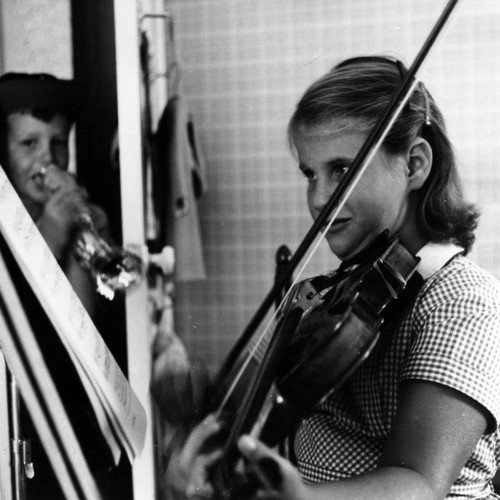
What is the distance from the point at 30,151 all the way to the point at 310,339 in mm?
578

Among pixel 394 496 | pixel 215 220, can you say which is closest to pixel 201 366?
pixel 394 496

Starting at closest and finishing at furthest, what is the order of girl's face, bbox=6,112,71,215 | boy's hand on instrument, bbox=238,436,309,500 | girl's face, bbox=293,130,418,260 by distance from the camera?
1. boy's hand on instrument, bbox=238,436,309,500
2. girl's face, bbox=293,130,418,260
3. girl's face, bbox=6,112,71,215

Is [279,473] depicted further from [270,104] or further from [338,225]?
[270,104]

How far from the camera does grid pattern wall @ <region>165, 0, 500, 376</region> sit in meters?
0.97

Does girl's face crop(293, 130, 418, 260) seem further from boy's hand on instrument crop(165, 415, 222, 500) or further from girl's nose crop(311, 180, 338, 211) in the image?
boy's hand on instrument crop(165, 415, 222, 500)

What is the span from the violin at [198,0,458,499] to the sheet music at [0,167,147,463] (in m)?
0.09

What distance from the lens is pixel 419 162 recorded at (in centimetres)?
→ 69

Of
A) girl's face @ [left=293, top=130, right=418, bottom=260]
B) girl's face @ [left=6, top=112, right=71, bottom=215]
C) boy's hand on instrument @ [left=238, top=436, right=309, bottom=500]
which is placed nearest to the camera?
boy's hand on instrument @ [left=238, top=436, right=309, bottom=500]

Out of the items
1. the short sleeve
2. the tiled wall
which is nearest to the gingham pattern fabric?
the short sleeve

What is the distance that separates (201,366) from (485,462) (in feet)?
0.99

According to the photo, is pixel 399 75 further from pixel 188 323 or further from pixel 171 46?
pixel 188 323

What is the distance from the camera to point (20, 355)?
0.51 m

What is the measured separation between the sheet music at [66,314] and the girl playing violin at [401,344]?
8 cm

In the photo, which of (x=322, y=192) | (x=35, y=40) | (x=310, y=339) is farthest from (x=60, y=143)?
(x=310, y=339)
